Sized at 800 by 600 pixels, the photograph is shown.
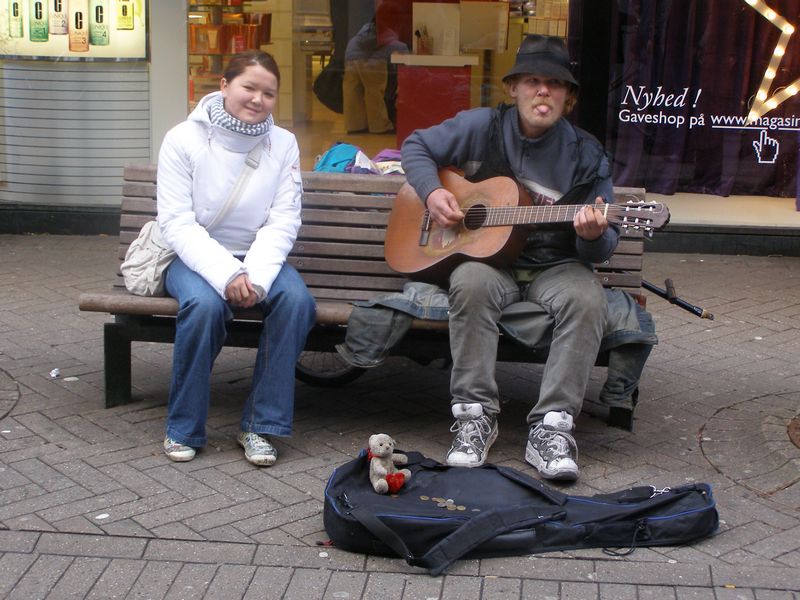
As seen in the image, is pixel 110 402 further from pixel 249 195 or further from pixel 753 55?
pixel 753 55

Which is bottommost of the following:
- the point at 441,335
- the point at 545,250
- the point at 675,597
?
the point at 675,597

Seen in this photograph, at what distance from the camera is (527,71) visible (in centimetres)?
473

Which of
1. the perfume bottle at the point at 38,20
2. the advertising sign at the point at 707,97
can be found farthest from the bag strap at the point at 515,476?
the perfume bottle at the point at 38,20

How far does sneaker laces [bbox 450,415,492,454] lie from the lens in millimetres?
4473

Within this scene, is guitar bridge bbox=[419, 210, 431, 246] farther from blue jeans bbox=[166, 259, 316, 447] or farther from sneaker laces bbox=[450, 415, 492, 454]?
sneaker laces bbox=[450, 415, 492, 454]

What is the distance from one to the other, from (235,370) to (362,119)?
2940 mm

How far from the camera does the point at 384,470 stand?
403 cm

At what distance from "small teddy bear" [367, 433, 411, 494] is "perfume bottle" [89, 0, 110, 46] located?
198 inches

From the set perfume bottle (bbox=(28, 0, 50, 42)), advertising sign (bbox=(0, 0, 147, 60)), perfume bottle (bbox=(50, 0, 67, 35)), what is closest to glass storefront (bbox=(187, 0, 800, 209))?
advertising sign (bbox=(0, 0, 147, 60))

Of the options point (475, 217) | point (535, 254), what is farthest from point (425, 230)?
point (535, 254)

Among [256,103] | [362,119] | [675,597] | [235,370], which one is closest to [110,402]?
[235,370]

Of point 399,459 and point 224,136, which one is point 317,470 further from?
point 224,136

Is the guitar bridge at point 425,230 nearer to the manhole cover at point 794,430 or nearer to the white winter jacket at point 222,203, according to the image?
the white winter jacket at point 222,203

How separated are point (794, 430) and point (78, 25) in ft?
17.9
